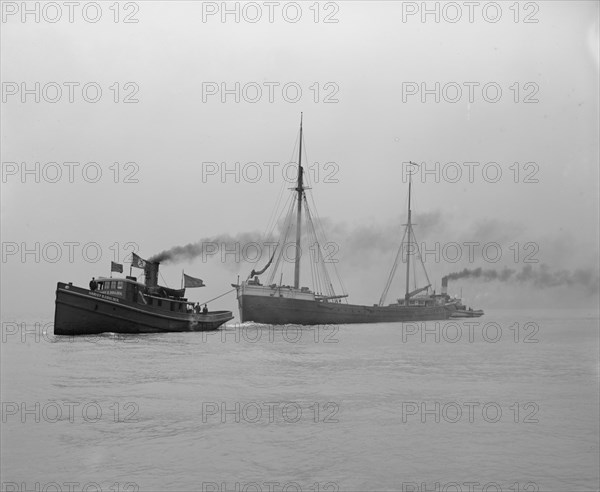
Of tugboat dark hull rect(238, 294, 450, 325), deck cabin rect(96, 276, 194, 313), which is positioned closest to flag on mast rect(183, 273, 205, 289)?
deck cabin rect(96, 276, 194, 313)

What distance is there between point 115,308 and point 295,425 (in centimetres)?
1987

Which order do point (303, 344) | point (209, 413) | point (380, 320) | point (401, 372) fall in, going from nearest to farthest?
point (209, 413) → point (401, 372) → point (303, 344) → point (380, 320)

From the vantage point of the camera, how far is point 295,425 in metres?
9.41

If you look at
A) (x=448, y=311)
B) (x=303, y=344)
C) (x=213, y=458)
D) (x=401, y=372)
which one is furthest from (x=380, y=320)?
(x=213, y=458)

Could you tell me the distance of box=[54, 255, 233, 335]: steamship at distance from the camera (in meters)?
27.0

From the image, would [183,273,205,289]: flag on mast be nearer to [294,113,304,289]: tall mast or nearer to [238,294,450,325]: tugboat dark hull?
[238,294,450,325]: tugboat dark hull

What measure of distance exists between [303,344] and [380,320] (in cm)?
2712

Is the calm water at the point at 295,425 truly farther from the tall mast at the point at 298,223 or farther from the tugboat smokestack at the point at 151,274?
the tall mast at the point at 298,223

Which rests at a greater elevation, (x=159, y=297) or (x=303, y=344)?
(x=159, y=297)

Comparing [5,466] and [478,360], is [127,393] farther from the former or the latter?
[478,360]

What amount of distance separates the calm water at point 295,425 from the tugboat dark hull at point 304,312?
2153cm

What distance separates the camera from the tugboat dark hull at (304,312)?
40.4 m

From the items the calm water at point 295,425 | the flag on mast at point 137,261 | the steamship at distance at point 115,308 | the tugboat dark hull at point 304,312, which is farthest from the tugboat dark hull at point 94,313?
the tugboat dark hull at point 304,312

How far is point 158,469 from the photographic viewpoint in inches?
275
